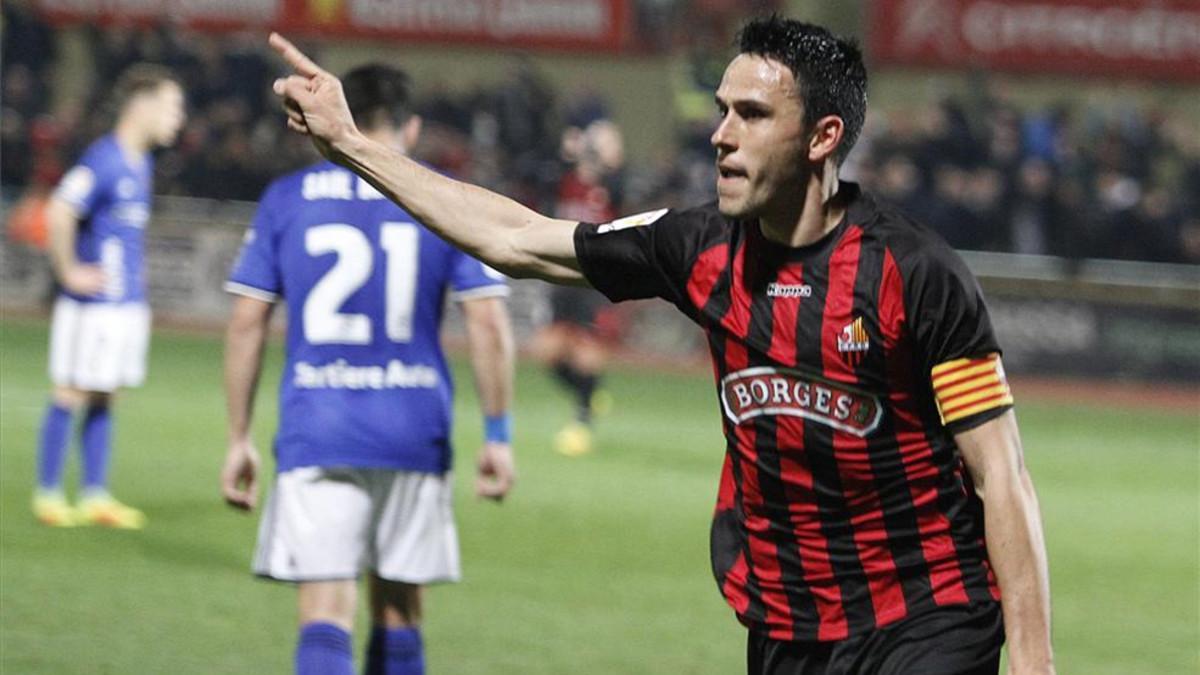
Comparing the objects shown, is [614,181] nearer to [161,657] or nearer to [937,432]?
[161,657]

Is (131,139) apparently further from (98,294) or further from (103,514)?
(103,514)

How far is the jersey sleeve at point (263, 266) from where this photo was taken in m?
5.58

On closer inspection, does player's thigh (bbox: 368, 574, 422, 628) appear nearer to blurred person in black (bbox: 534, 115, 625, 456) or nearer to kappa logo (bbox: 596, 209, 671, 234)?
kappa logo (bbox: 596, 209, 671, 234)

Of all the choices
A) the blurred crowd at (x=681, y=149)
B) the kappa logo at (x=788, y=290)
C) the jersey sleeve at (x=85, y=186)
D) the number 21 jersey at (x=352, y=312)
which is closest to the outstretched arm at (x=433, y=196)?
the kappa logo at (x=788, y=290)

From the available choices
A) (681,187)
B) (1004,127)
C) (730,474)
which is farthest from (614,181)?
(730,474)

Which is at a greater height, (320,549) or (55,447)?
(320,549)

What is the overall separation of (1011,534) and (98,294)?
6.71 meters

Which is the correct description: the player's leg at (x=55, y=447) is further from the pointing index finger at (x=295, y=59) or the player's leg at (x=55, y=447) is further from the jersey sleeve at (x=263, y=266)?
the pointing index finger at (x=295, y=59)

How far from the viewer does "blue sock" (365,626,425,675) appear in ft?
17.9

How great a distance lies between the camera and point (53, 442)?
9.41 metres

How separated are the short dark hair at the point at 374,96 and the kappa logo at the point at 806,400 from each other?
202 cm

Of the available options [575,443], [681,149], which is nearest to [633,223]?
[575,443]

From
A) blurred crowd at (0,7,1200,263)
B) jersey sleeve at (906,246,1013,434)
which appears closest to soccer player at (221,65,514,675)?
jersey sleeve at (906,246,1013,434)

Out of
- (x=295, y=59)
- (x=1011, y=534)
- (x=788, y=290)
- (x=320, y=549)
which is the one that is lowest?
(x=320, y=549)
